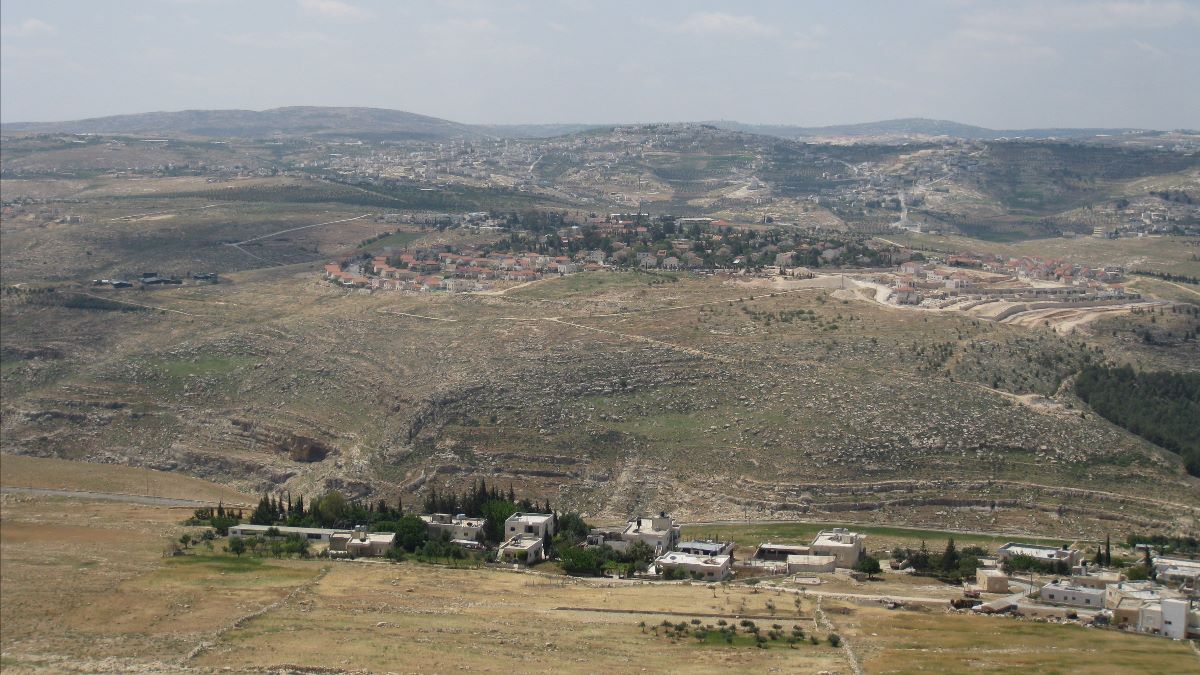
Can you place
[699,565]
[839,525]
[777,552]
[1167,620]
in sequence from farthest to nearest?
[839,525] → [777,552] → [699,565] → [1167,620]

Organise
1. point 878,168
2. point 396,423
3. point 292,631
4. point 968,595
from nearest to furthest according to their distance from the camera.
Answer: point 292,631
point 968,595
point 396,423
point 878,168

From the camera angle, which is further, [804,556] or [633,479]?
[633,479]

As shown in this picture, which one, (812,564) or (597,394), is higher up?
(597,394)

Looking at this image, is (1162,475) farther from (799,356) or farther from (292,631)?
(292,631)

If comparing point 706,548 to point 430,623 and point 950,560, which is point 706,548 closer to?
point 950,560

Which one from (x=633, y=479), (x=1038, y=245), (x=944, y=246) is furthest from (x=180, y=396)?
(x=1038, y=245)

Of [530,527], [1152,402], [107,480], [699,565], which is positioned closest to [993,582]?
[699,565]
